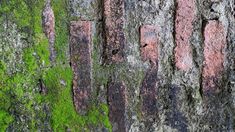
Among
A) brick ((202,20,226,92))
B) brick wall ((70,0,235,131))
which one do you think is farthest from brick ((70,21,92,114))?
brick ((202,20,226,92))

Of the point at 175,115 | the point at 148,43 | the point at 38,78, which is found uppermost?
the point at 148,43

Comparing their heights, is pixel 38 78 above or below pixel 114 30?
below

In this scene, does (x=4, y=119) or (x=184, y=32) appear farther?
(x=184, y=32)

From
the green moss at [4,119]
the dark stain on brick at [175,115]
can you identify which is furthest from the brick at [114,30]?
the green moss at [4,119]

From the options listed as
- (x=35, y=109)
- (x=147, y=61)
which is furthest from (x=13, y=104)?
(x=147, y=61)

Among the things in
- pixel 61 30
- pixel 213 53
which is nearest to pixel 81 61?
pixel 61 30

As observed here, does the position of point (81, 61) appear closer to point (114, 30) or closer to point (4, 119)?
point (114, 30)

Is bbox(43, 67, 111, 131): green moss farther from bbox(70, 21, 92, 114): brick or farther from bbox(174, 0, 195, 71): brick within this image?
bbox(174, 0, 195, 71): brick
